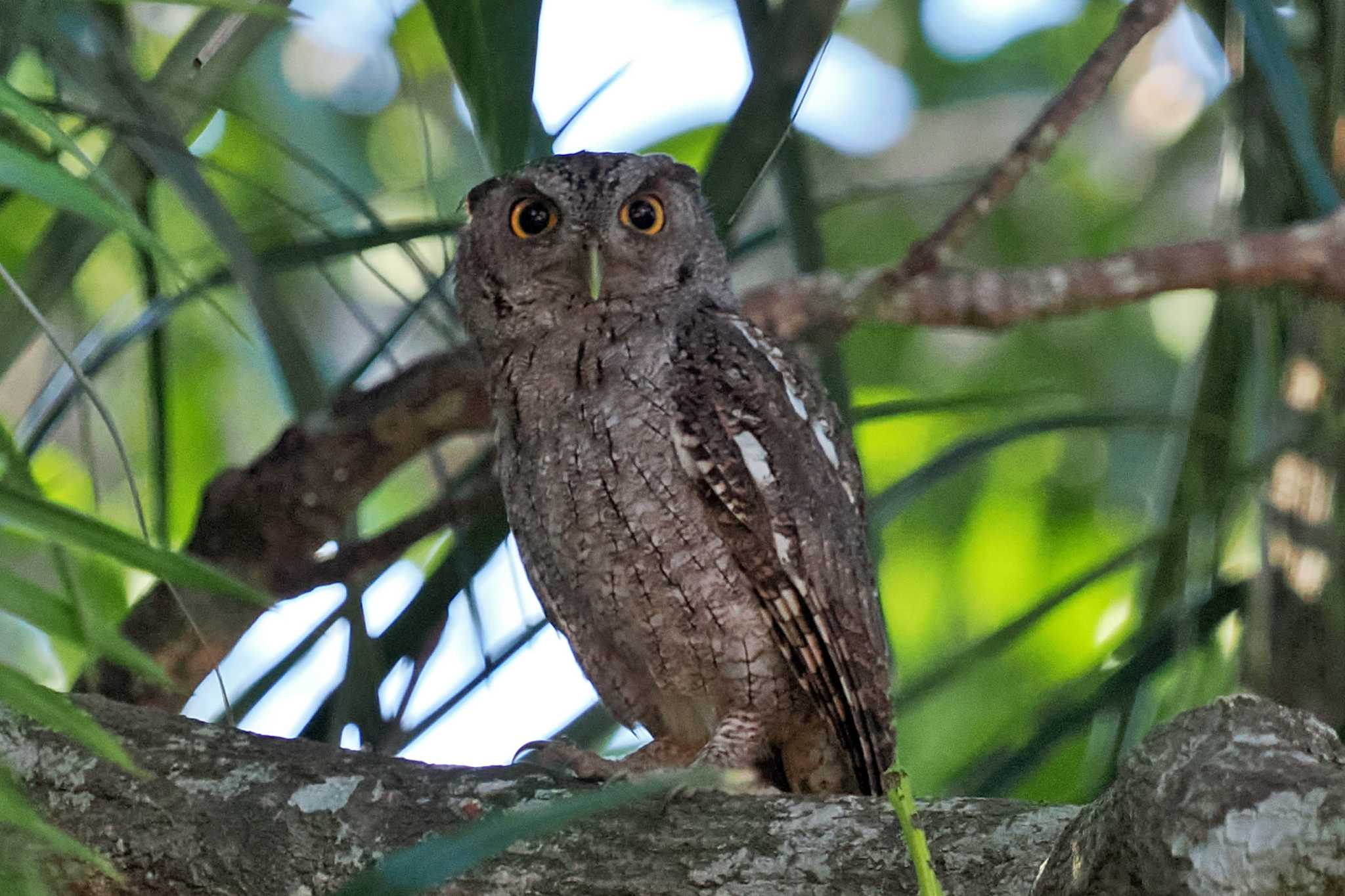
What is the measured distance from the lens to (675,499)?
212cm

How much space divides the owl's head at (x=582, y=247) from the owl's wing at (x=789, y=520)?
0.62ft

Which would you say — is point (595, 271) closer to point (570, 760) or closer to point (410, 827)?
point (570, 760)

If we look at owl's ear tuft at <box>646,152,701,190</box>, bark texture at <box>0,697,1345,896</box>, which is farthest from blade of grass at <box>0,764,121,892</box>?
owl's ear tuft at <box>646,152,701,190</box>

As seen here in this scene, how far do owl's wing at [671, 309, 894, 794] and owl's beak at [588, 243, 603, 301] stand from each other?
0.15m

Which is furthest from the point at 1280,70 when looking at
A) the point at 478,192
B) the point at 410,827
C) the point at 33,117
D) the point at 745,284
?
the point at 745,284

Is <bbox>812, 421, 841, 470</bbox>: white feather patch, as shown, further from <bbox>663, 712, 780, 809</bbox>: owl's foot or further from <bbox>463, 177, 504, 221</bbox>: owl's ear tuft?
<bbox>463, 177, 504, 221</bbox>: owl's ear tuft

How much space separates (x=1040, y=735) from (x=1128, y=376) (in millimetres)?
2368

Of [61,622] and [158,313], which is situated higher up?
[158,313]

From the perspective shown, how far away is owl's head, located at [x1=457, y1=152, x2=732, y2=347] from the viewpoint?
7.84 feet

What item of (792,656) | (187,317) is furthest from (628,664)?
(187,317)

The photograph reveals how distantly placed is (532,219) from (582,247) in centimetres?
12

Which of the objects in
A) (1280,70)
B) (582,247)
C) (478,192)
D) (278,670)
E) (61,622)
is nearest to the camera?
(61,622)

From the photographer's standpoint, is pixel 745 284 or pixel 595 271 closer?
pixel 595 271

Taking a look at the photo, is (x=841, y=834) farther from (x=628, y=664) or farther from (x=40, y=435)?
(x=40, y=435)
